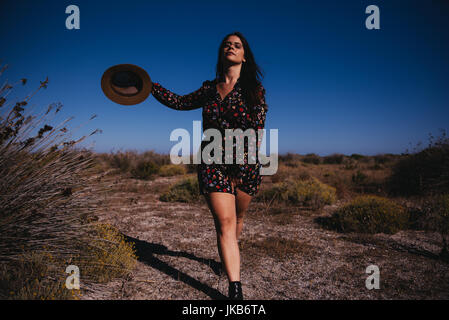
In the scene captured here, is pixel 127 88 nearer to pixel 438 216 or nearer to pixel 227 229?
pixel 227 229

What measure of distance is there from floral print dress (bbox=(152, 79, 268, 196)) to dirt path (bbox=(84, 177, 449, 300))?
1.08 meters

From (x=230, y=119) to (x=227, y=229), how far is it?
3.24ft

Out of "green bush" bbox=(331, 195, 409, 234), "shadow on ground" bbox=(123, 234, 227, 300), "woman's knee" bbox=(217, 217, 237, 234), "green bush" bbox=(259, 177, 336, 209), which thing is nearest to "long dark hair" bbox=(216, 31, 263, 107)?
"woman's knee" bbox=(217, 217, 237, 234)

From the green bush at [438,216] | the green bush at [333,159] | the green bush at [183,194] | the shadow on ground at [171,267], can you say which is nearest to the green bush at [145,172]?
the green bush at [183,194]

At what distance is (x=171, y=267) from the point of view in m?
2.86

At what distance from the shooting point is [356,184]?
877 cm

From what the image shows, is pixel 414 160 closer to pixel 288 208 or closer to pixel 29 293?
pixel 288 208

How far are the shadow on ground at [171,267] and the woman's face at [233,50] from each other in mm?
2279

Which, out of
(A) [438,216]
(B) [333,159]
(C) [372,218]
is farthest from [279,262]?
(B) [333,159]

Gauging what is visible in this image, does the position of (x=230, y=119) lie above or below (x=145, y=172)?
above

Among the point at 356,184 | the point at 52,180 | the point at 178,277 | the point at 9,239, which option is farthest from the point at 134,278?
the point at 356,184

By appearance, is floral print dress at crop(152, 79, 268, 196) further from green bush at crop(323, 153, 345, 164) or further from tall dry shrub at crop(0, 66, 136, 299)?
green bush at crop(323, 153, 345, 164)

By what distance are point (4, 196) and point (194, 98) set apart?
1.93m

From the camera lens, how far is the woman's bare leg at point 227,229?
2.02m
